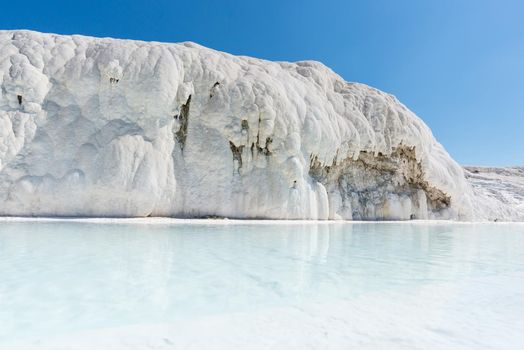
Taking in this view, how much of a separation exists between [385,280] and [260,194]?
34.7ft

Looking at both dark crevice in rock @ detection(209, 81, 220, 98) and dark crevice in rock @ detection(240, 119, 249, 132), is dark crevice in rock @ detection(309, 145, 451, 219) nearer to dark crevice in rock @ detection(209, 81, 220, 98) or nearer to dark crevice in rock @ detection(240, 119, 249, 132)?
dark crevice in rock @ detection(240, 119, 249, 132)

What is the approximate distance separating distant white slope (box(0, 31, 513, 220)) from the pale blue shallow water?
6509 mm

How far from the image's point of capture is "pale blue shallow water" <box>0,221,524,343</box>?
8.82 feet

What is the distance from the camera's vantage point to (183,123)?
1449cm

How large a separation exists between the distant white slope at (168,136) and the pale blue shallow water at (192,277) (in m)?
6.51

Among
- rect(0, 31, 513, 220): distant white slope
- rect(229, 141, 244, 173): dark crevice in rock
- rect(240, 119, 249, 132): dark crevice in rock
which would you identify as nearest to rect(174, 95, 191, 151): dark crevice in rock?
rect(0, 31, 513, 220): distant white slope

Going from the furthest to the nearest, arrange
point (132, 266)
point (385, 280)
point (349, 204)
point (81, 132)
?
point (349, 204) < point (81, 132) < point (132, 266) < point (385, 280)

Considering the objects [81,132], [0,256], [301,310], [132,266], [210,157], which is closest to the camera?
[301,310]

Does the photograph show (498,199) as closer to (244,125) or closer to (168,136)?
(244,125)

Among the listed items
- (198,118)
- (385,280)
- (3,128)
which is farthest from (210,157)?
(385,280)

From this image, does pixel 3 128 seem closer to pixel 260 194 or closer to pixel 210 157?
pixel 210 157

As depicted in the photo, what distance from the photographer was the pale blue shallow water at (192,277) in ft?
8.82

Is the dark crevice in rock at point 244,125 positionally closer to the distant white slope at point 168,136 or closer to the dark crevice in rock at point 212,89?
the distant white slope at point 168,136

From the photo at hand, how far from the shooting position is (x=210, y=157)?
1423 cm
